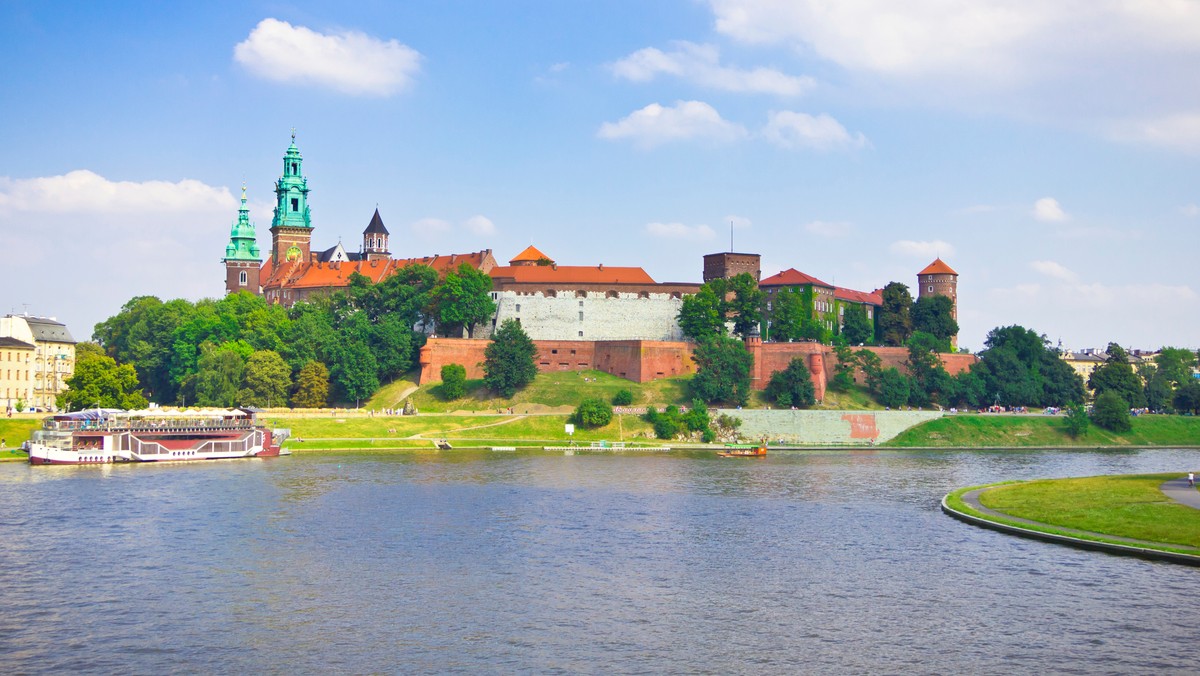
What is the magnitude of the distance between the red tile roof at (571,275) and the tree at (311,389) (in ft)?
71.1

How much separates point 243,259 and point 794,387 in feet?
201

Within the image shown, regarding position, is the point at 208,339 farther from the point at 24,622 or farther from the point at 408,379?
the point at 24,622

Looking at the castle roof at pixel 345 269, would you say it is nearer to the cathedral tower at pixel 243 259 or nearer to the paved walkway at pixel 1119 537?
the cathedral tower at pixel 243 259

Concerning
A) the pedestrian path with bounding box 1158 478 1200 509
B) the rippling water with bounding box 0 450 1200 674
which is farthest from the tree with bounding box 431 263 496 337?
the pedestrian path with bounding box 1158 478 1200 509

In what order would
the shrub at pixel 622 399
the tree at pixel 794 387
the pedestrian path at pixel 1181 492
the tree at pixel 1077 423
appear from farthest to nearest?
the tree at pixel 794 387 < the tree at pixel 1077 423 < the shrub at pixel 622 399 < the pedestrian path at pixel 1181 492

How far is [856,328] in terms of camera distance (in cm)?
10831

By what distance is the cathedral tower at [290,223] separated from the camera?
114500 mm

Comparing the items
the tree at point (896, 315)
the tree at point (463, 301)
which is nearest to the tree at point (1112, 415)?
the tree at point (896, 315)

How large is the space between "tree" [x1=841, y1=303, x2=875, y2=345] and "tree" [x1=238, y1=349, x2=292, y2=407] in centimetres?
5431

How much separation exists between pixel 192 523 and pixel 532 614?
17343 mm

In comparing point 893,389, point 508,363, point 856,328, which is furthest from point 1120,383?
point 508,363

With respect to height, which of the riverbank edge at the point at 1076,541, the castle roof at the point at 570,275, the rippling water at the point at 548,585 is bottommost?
the rippling water at the point at 548,585

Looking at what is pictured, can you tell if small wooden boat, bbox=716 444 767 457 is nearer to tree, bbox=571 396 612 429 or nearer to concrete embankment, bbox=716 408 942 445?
concrete embankment, bbox=716 408 942 445

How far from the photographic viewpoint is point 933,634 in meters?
25.2
